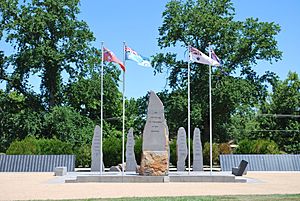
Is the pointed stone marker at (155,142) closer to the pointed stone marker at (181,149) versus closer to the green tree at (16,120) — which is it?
the pointed stone marker at (181,149)

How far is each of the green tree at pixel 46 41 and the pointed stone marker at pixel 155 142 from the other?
18659 mm

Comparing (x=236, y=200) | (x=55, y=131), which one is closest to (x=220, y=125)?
(x=55, y=131)

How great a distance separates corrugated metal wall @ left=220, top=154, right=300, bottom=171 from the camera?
30.6 metres

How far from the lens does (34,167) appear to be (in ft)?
95.7

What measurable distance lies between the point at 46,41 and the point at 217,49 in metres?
14.0

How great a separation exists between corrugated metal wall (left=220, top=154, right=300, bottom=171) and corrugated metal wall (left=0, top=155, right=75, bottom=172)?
383 inches

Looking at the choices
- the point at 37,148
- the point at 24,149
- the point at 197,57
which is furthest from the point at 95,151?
the point at 197,57

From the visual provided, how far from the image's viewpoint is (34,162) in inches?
1153

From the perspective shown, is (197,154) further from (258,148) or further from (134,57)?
(134,57)

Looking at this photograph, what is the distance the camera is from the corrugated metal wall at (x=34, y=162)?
29156mm

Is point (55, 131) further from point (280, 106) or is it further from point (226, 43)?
point (280, 106)

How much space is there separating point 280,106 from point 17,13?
1082 inches

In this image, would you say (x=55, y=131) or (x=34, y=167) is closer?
(x=34, y=167)

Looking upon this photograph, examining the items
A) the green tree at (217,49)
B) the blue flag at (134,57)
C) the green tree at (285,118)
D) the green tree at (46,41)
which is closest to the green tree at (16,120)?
the green tree at (46,41)
